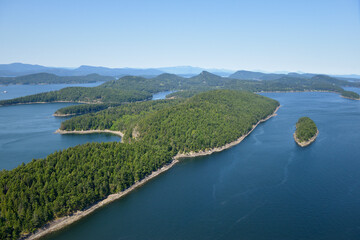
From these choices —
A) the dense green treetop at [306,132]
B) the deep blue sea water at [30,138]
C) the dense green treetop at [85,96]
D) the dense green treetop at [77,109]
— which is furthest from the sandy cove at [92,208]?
the dense green treetop at [85,96]

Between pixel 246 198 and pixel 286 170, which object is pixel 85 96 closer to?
pixel 286 170

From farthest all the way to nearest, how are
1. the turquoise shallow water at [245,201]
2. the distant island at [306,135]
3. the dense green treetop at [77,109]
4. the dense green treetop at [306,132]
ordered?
the dense green treetop at [77,109] → the dense green treetop at [306,132] → the distant island at [306,135] → the turquoise shallow water at [245,201]

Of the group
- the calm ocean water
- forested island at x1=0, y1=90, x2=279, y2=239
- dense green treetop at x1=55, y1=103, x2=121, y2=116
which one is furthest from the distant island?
dense green treetop at x1=55, y1=103, x2=121, y2=116

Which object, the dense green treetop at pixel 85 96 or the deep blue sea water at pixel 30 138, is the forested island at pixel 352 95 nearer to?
the dense green treetop at pixel 85 96

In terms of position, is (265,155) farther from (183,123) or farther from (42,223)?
(42,223)

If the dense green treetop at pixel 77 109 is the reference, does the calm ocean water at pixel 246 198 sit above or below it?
below

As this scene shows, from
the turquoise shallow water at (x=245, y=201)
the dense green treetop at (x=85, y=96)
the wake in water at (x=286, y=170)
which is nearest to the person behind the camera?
the turquoise shallow water at (x=245, y=201)
